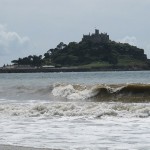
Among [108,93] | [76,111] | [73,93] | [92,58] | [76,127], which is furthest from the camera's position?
[92,58]

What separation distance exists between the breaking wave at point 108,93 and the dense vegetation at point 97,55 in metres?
113

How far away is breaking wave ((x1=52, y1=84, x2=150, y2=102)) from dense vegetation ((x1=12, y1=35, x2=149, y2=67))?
113 m

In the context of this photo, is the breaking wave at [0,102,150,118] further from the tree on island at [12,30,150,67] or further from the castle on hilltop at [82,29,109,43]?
the castle on hilltop at [82,29,109,43]

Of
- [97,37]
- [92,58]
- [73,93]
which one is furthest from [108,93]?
[97,37]

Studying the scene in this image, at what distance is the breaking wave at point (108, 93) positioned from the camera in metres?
25.7

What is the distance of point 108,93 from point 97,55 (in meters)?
117

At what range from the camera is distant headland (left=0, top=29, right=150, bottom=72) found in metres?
144

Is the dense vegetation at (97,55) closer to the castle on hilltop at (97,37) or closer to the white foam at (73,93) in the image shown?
the castle on hilltop at (97,37)

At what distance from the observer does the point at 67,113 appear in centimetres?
1688

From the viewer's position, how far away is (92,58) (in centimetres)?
14388

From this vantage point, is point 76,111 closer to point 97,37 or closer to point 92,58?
point 92,58

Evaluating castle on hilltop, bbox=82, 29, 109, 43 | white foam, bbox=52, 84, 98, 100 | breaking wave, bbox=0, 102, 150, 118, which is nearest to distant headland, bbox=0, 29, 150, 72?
castle on hilltop, bbox=82, 29, 109, 43

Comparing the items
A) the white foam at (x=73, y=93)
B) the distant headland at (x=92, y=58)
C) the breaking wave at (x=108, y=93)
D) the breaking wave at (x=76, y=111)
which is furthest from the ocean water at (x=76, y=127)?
the distant headland at (x=92, y=58)

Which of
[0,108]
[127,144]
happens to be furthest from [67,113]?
[127,144]
